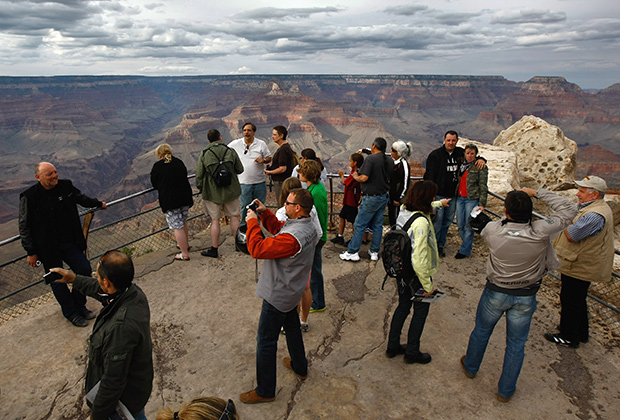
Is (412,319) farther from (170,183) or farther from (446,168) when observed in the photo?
(170,183)

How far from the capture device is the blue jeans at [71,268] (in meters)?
4.12

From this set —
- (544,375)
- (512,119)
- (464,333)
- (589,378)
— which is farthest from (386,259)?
(512,119)

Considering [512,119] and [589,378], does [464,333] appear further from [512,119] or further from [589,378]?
[512,119]

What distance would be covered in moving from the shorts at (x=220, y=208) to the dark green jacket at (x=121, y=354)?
3.59m

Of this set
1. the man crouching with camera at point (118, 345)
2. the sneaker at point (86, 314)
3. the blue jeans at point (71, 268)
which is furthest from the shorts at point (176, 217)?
the man crouching with camera at point (118, 345)

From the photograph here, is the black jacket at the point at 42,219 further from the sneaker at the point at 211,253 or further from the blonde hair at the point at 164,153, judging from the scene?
the sneaker at the point at 211,253

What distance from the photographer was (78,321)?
14.0ft

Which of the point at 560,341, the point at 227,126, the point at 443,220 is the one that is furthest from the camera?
the point at 227,126

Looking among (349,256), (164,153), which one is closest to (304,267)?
(349,256)

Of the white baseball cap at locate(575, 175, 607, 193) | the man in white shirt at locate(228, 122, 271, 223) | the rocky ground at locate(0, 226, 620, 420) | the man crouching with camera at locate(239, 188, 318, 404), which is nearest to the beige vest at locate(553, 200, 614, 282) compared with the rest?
the white baseball cap at locate(575, 175, 607, 193)

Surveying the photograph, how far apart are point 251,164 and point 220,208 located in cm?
87

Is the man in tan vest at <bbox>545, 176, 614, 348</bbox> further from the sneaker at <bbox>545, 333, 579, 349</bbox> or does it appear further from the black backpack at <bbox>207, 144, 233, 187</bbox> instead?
Answer: the black backpack at <bbox>207, 144, 233, 187</bbox>

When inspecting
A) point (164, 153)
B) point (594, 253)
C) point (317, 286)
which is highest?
point (164, 153)

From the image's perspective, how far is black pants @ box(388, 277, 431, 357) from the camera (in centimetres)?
330
